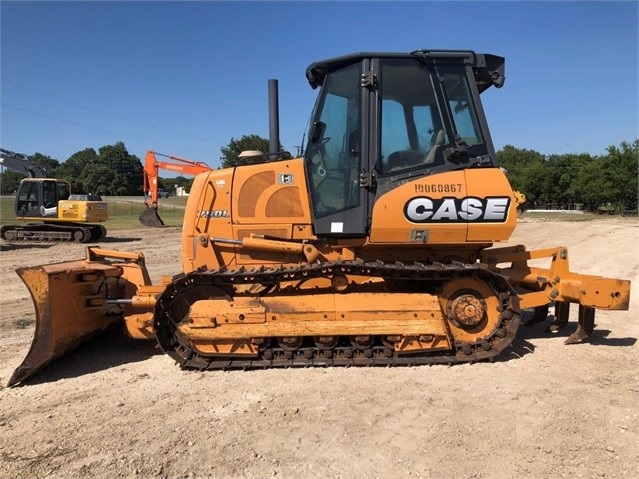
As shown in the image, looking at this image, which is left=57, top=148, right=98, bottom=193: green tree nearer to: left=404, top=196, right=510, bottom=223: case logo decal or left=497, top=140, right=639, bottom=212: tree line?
left=497, top=140, right=639, bottom=212: tree line

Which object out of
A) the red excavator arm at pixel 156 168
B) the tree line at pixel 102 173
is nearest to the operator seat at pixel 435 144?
the red excavator arm at pixel 156 168

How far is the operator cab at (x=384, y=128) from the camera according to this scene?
507 centimetres

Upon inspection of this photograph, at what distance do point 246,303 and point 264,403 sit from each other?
1.15 metres

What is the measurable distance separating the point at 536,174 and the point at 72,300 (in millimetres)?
75723

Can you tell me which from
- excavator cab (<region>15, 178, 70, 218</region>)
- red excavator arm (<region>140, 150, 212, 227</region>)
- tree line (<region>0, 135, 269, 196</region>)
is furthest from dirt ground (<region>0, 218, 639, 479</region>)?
tree line (<region>0, 135, 269, 196</region>)

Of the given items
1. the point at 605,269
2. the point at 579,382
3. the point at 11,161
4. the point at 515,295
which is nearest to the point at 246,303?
the point at 515,295

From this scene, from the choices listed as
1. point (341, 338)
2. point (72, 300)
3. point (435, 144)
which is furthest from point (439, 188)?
point (72, 300)

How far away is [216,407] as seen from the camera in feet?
13.6

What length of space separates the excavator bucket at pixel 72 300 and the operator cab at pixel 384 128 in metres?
2.45

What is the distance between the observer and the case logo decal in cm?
502

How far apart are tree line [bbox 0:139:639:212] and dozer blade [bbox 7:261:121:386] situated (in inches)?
84.8

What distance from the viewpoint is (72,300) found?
5.12m

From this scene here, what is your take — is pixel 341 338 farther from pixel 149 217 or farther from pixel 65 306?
pixel 149 217

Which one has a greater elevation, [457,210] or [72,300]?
[457,210]
